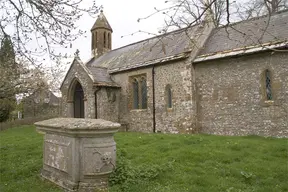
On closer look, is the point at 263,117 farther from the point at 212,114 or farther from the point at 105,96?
the point at 105,96

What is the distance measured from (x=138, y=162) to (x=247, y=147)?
12.3 ft

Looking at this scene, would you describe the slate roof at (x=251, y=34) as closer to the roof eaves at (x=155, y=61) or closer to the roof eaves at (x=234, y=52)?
the roof eaves at (x=234, y=52)

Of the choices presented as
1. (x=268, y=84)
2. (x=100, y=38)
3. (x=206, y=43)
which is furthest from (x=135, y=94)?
(x=100, y=38)

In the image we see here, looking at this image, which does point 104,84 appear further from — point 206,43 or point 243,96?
point 243,96

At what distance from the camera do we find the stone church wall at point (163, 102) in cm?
1381

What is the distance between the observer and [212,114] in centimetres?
1307

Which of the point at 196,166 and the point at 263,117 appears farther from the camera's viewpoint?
the point at 263,117

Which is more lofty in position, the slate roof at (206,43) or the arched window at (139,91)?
the slate roof at (206,43)

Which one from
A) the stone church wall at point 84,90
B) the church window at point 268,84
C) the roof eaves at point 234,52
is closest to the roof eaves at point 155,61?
the roof eaves at point 234,52

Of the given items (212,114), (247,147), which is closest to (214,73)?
(212,114)

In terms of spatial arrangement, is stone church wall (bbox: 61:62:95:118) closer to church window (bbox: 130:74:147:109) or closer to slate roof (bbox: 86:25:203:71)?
slate roof (bbox: 86:25:203:71)

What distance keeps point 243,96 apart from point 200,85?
7.62ft

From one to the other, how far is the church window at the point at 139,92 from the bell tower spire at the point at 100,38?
10.5 meters

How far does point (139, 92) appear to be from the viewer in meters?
16.9
